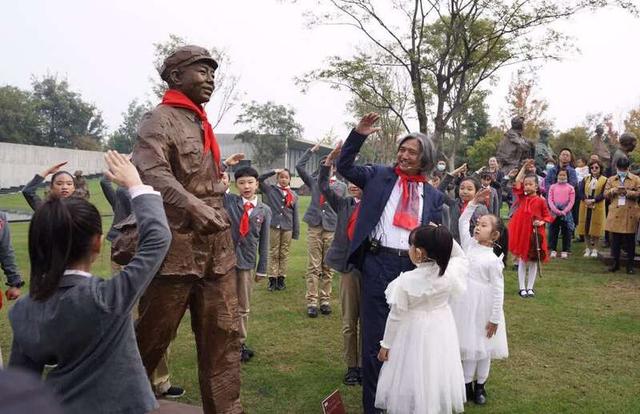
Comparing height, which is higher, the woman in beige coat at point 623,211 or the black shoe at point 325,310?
the woman in beige coat at point 623,211

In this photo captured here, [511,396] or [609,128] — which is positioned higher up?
[609,128]

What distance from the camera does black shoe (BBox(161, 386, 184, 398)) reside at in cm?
416

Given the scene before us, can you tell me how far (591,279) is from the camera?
8.37 meters

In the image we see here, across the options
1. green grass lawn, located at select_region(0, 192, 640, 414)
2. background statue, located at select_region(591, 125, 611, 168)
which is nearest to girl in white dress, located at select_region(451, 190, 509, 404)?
green grass lawn, located at select_region(0, 192, 640, 414)

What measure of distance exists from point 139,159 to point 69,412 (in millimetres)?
1412

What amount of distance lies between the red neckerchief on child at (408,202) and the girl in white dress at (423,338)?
0.17m

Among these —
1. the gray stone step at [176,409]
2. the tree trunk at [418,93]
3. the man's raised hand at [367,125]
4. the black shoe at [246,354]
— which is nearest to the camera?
the man's raised hand at [367,125]

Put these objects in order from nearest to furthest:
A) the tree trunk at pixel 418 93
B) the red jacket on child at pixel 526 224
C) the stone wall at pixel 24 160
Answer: the red jacket on child at pixel 526 224 → the tree trunk at pixel 418 93 → the stone wall at pixel 24 160

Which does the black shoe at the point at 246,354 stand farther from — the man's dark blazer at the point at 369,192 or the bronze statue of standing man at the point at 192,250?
the man's dark blazer at the point at 369,192

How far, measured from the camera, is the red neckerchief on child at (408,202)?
352 cm

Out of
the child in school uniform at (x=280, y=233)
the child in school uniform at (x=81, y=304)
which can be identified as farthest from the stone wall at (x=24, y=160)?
the child in school uniform at (x=81, y=304)

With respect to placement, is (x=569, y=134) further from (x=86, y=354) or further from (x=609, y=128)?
(x=86, y=354)


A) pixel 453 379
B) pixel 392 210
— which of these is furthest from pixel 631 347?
pixel 392 210

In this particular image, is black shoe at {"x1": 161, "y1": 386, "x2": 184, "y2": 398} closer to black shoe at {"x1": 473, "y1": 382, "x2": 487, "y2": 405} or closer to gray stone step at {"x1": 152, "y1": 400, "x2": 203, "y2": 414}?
gray stone step at {"x1": 152, "y1": 400, "x2": 203, "y2": 414}
